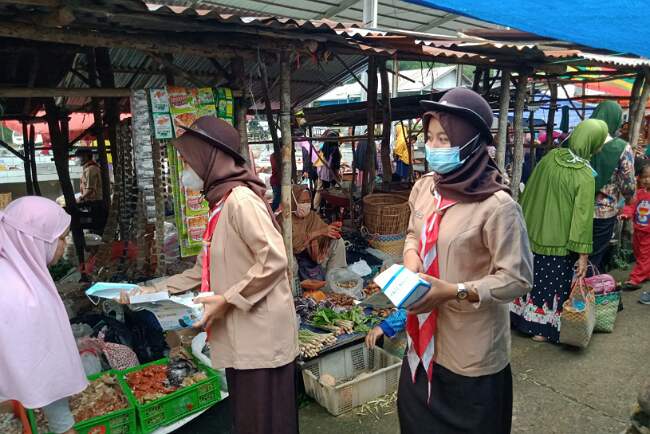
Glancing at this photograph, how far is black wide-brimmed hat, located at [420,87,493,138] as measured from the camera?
1.74m

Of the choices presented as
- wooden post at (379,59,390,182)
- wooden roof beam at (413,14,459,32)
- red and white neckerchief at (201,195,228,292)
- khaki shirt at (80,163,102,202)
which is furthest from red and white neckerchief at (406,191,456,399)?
wooden roof beam at (413,14,459,32)

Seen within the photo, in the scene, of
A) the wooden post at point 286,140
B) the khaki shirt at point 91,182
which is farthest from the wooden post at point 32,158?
the wooden post at point 286,140

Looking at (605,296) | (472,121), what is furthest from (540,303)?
(472,121)

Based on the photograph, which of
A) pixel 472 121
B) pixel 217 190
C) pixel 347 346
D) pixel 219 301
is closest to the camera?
pixel 472 121

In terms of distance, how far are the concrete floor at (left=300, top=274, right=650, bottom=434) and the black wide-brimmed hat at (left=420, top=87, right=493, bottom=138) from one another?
2345 mm

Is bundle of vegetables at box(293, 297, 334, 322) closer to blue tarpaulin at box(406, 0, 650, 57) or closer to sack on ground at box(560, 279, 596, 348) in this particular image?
sack on ground at box(560, 279, 596, 348)

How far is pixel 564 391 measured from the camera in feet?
11.8

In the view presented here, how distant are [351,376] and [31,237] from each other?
2607 millimetres

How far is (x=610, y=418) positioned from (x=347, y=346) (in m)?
1.98

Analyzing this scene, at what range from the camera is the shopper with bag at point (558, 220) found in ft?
12.8

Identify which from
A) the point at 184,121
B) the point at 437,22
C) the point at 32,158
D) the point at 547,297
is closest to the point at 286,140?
the point at 184,121

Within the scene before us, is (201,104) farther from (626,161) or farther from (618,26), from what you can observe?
(626,161)

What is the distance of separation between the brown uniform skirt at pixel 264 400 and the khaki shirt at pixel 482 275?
74 cm

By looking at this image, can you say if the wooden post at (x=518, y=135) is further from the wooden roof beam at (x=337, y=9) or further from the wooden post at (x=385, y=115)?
the wooden roof beam at (x=337, y=9)
